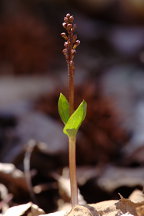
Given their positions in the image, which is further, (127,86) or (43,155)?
(127,86)

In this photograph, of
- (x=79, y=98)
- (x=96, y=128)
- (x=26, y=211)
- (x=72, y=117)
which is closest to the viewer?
(x=72, y=117)

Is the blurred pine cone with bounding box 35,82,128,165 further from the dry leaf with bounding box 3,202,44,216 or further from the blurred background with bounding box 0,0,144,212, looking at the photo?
the dry leaf with bounding box 3,202,44,216

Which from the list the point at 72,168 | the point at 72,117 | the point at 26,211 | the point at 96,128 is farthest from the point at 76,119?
the point at 96,128

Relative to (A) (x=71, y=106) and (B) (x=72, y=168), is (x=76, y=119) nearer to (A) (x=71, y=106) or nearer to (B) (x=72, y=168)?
(A) (x=71, y=106)

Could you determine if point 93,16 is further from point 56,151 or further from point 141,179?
point 141,179

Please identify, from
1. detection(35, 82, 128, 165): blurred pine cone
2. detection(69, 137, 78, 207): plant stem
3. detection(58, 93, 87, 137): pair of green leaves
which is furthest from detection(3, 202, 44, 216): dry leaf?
detection(35, 82, 128, 165): blurred pine cone

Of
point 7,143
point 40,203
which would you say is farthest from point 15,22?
point 40,203
